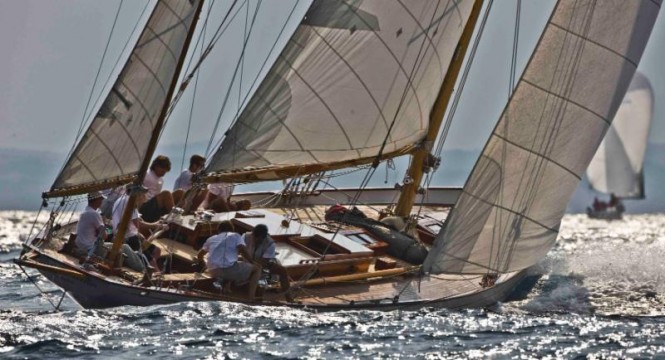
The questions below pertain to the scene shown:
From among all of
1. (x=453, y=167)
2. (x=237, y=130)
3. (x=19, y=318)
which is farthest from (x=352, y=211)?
(x=453, y=167)

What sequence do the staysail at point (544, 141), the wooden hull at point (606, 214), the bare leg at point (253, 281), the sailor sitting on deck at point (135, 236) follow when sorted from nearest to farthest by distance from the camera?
1. the bare leg at point (253, 281)
2. the sailor sitting on deck at point (135, 236)
3. the staysail at point (544, 141)
4. the wooden hull at point (606, 214)

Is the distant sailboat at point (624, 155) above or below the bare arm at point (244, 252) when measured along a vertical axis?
above

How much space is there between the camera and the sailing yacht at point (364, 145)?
2014cm

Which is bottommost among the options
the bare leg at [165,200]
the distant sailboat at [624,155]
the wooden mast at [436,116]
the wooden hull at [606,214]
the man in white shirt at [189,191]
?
the bare leg at [165,200]

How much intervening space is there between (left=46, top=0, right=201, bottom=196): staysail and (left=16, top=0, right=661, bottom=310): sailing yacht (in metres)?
0.02

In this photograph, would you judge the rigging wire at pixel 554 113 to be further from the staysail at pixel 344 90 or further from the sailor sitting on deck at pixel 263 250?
the sailor sitting on deck at pixel 263 250

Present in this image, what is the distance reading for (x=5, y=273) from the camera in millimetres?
28484

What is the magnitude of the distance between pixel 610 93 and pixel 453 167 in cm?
15782

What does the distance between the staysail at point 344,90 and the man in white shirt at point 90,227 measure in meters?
1.97

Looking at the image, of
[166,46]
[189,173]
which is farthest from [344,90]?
[166,46]

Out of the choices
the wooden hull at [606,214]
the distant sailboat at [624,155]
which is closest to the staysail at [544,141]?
the distant sailboat at [624,155]

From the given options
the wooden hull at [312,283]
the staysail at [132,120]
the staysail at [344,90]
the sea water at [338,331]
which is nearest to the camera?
the sea water at [338,331]

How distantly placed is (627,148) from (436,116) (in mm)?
54093

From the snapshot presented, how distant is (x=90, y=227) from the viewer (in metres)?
20.6
